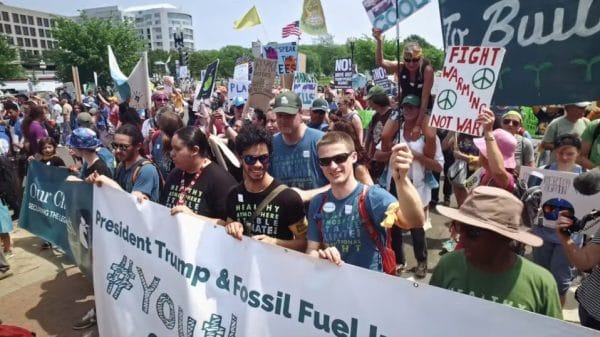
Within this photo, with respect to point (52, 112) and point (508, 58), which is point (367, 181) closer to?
point (508, 58)

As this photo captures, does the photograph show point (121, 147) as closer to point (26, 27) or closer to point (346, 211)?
point (346, 211)

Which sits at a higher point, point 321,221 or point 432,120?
point 432,120

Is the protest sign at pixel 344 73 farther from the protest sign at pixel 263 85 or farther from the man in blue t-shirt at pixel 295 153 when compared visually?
the man in blue t-shirt at pixel 295 153

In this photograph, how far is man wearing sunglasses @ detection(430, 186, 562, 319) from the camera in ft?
5.68

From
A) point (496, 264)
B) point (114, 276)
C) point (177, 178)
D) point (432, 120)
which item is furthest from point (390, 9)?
point (114, 276)

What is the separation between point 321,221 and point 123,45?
4543cm

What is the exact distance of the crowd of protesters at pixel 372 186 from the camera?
1813 mm

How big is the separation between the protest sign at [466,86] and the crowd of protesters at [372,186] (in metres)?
0.11

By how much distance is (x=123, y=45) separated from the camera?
42406mm

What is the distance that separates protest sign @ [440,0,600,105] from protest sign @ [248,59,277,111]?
3.68 meters

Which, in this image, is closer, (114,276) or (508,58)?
(508,58)

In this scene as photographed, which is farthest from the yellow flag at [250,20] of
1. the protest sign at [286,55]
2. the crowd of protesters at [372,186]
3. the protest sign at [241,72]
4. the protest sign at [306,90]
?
the crowd of protesters at [372,186]

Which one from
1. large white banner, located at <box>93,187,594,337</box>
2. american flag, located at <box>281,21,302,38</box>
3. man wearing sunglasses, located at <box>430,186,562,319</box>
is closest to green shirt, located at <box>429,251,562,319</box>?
man wearing sunglasses, located at <box>430,186,562,319</box>

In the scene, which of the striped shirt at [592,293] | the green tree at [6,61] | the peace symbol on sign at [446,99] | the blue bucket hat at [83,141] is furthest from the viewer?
the green tree at [6,61]
